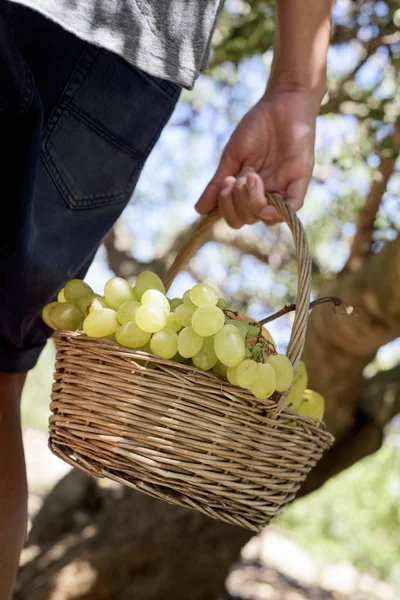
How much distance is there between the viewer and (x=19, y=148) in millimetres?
1013

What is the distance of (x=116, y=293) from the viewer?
113 centimetres

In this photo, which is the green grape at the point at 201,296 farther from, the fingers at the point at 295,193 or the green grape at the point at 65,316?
the fingers at the point at 295,193

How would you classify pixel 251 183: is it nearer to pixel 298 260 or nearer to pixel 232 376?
pixel 298 260

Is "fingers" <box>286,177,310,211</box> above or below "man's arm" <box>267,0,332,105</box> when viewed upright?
below

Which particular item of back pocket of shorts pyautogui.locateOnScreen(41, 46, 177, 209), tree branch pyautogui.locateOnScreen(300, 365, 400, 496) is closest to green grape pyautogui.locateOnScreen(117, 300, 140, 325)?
back pocket of shorts pyautogui.locateOnScreen(41, 46, 177, 209)

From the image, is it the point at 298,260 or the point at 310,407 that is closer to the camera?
the point at 298,260

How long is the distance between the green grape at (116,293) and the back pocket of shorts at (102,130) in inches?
5.9

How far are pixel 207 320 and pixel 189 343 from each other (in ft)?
0.14

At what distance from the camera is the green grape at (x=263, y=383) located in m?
1.00

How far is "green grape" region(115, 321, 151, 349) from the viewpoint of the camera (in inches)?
41.0

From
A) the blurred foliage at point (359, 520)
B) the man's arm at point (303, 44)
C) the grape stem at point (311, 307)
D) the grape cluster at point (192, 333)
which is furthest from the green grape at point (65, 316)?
the blurred foliage at point (359, 520)

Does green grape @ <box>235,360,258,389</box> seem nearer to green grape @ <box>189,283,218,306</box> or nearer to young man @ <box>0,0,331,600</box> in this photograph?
green grape @ <box>189,283,218,306</box>

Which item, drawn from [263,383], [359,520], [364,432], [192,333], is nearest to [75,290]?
[192,333]

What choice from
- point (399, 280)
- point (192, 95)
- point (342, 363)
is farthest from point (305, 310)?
point (192, 95)
